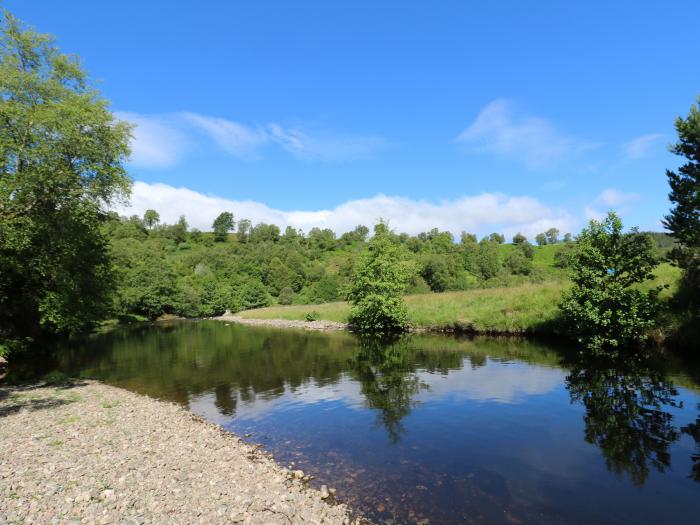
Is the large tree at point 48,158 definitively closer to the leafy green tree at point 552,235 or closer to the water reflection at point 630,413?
the water reflection at point 630,413

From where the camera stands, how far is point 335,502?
10.8 m

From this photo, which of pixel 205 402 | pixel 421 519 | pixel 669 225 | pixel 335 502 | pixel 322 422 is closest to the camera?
pixel 421 519

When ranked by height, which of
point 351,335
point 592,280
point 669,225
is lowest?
point 351,335

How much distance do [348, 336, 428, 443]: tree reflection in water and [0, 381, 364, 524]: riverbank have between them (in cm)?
624

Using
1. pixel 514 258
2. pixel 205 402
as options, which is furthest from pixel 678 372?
pixel 514 258

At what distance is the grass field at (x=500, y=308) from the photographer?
39.7 meters

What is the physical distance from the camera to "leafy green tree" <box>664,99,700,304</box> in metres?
29.5

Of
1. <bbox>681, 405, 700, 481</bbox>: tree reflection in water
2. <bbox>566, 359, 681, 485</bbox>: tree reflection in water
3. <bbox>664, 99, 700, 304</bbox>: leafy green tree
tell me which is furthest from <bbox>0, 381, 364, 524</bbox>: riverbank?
<bbox>664, 99, 700, 304</bbox>: leafy green tree

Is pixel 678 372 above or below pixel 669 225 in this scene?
below

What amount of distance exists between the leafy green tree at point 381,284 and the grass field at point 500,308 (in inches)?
159

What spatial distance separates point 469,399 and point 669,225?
2449cm

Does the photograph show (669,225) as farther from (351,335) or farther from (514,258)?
(514,258)

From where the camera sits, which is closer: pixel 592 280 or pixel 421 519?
pixel 421 519

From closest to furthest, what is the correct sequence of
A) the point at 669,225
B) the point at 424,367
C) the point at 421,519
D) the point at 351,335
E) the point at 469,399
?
the point at 421,519 < the point at 469,399 < the point at 424,367 < the point at 669,225 < the point at 351,335
